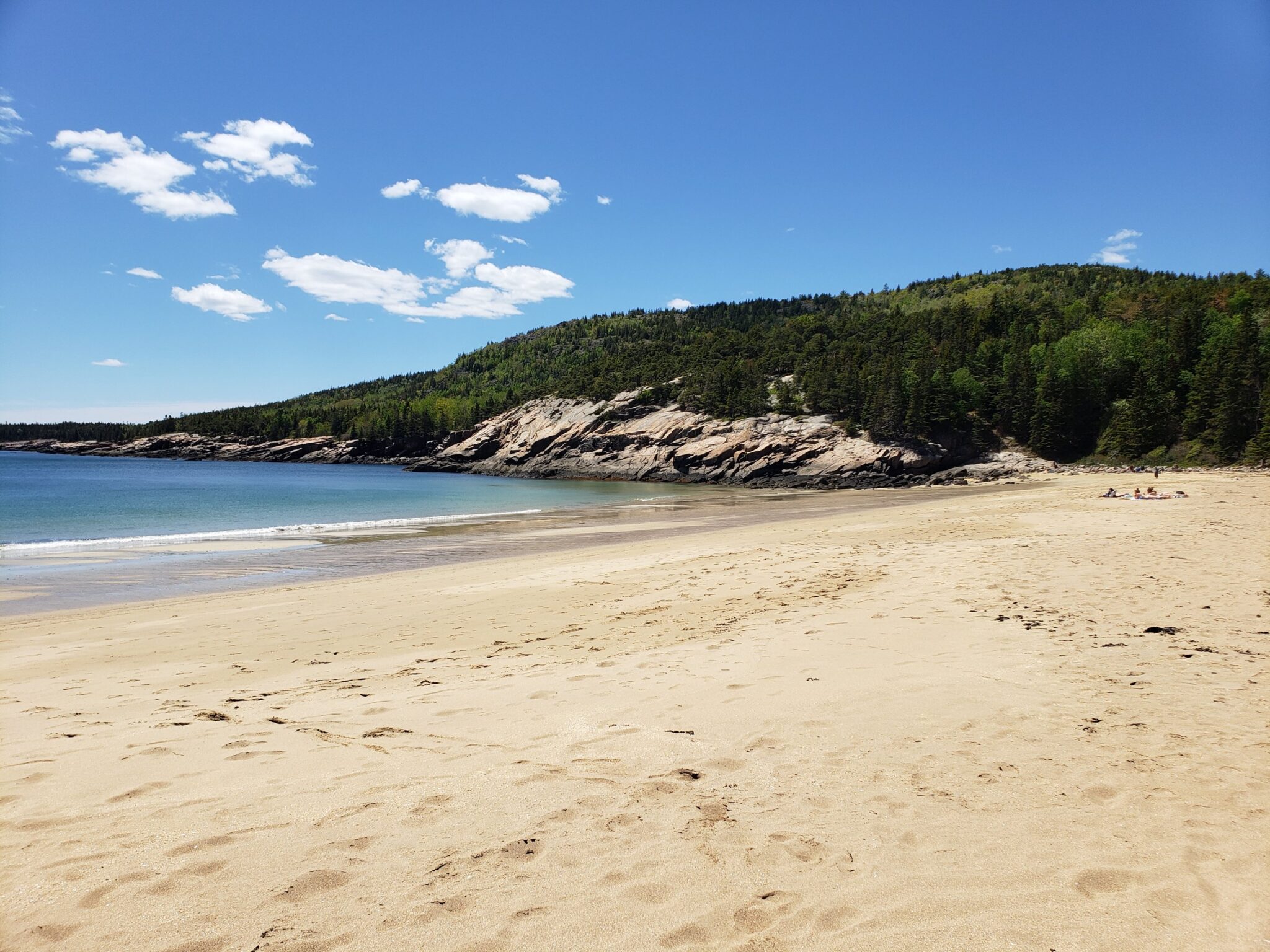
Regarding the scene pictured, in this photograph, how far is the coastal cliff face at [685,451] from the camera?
7119 cm

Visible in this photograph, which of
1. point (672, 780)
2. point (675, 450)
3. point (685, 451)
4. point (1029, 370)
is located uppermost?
point (1029, 370)

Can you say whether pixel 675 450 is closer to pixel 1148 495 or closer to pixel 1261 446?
pixel 1261 446

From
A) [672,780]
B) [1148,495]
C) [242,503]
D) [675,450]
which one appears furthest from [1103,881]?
[675,450]

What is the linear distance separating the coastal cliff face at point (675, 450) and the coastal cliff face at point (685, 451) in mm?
141

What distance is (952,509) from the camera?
30.7 m

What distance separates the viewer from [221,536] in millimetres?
28688

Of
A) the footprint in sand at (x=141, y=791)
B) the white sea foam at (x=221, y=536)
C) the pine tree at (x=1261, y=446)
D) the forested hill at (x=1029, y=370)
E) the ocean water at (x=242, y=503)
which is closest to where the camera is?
the footprint in sand at (x=141, y=791)

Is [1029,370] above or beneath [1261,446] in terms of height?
above

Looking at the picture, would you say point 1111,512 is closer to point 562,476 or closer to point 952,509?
point 952,509

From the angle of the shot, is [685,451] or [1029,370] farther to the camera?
[685,451]

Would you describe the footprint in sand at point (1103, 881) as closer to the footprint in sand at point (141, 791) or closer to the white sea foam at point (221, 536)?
the footprint in sand at point (141, 791)

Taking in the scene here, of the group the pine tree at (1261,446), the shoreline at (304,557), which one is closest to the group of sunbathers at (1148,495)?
the shoreline at (304,557)

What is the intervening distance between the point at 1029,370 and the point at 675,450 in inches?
1741

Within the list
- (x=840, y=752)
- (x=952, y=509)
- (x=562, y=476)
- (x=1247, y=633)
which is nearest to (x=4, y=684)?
(x=840, y=752)
